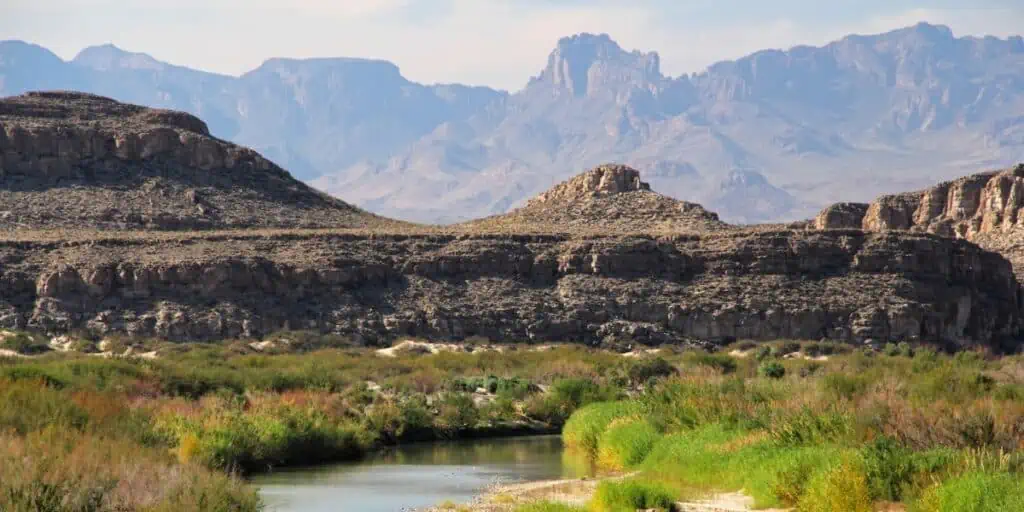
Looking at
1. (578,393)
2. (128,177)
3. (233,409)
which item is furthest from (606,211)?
(233,409)

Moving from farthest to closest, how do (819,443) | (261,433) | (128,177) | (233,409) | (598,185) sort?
(598,185), (128,177), (233,409), (261,433), (819,443)

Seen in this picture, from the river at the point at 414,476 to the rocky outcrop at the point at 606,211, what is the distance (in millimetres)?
44825

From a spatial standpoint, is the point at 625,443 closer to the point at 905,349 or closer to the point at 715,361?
the point at 715,361

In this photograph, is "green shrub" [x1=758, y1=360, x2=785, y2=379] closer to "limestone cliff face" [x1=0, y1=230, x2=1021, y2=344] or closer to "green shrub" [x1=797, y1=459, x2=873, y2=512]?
"limestone cliff face" [x1=0, y1=230, x2=1021, y2=344]

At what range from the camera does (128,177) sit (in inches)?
3506

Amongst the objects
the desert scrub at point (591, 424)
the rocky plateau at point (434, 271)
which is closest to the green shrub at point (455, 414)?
the desert scrub at point (591, 424)

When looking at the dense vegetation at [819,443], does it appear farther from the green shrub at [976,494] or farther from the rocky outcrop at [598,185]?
the rocky outcrop at [598,185]

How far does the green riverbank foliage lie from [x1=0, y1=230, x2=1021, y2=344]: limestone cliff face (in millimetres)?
33183

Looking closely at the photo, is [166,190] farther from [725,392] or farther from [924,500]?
[924,500]

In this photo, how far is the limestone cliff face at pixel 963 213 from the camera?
325ft

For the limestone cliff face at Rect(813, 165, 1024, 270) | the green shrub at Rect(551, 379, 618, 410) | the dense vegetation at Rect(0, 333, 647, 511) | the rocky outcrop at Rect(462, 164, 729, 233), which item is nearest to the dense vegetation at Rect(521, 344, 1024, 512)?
the dense vegetation at Rect(0, 333, 647, 511)

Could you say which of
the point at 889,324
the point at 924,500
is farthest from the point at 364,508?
the point at 889,324

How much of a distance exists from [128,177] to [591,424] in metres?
55.6

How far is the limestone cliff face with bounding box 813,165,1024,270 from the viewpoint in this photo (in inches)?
3895
